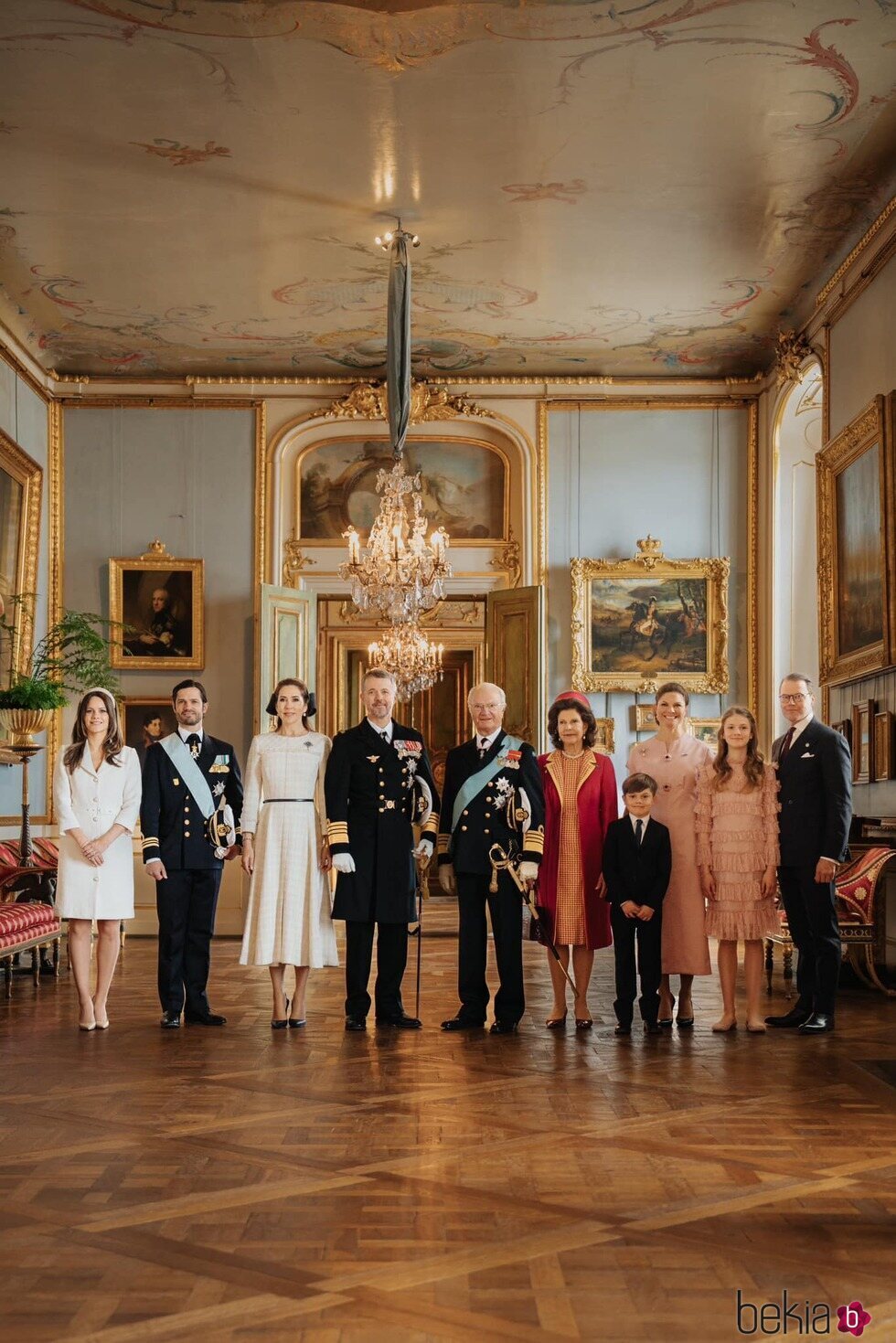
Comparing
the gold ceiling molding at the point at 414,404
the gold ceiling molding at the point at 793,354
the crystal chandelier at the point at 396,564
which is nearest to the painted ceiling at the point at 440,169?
the gold ceiling molding at the point at 793,354

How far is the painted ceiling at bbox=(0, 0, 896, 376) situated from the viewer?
7.41 meters

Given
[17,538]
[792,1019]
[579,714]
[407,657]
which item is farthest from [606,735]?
[579,714]

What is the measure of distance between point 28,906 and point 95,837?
219 cm

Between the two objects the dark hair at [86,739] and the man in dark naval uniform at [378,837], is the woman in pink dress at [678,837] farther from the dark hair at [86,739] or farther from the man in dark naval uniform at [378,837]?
the dark hair at [86,739]

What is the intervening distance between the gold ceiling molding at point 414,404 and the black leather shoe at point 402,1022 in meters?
7.94

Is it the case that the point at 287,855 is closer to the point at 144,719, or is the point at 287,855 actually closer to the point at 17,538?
the point at 17,538

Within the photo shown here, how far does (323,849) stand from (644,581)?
733cm

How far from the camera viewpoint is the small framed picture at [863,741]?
9531mm

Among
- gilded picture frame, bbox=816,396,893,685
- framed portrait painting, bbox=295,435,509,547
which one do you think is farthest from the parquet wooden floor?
framed portrait painting, bbox=295,435,509,547

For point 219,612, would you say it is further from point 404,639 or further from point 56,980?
point 56,980

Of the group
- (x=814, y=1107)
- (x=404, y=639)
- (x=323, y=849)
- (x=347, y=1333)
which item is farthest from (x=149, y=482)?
(x=347, y=1333)

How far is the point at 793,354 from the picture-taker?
1177cm

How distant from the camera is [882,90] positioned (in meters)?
8.00

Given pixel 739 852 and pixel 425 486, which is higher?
pixel 425 486
